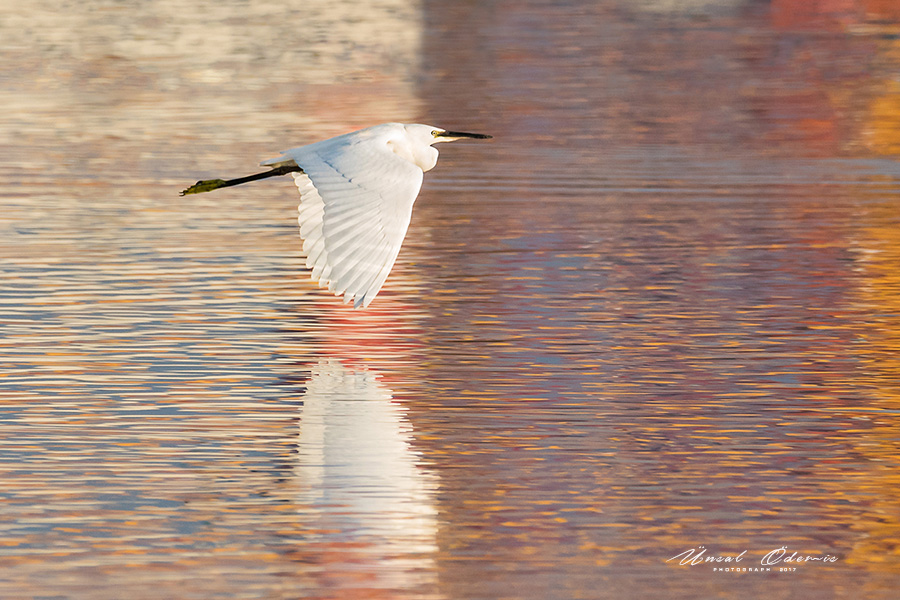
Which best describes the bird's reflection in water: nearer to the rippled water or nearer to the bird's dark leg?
the rippled water

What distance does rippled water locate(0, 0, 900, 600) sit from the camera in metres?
5.61

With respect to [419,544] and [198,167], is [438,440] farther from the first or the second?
[198,167]

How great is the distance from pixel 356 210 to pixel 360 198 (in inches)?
4.3

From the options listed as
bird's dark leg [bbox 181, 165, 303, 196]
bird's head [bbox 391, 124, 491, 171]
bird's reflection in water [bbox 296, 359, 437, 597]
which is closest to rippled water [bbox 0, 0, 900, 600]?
bird's reflection in water [bbox 296, 359, 437, 597]

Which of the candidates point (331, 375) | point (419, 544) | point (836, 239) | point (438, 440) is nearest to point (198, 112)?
point (836, 239)

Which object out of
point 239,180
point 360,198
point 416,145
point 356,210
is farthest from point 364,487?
point 239,180

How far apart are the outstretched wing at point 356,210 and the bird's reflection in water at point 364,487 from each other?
1.49 ft

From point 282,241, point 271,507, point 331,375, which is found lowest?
point 282,241

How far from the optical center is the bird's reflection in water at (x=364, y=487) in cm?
545

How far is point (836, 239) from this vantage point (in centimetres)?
1093

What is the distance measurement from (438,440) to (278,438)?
57 centimetres

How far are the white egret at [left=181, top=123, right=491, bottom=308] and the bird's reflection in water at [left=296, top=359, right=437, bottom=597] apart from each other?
19.4 inches

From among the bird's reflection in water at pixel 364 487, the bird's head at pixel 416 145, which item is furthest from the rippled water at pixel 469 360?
the bird's head at pixel 416 145
